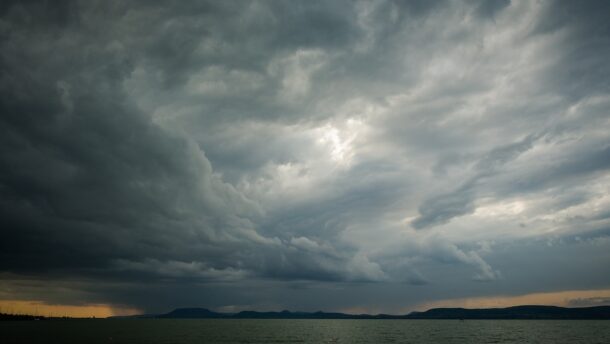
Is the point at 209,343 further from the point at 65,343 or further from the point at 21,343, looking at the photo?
the point at 21,343

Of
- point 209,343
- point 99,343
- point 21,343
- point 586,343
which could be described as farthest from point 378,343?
point 21,343

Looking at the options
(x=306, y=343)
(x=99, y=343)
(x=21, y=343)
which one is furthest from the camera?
(x=306, y=343)

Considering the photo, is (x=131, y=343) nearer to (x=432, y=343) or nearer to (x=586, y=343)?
(x=432, y=343)

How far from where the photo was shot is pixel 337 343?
152375mm

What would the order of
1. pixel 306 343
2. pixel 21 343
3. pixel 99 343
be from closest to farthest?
pixel 21 343
pixel 99 343
pixel 306 343

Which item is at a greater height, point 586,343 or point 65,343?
point 65,343

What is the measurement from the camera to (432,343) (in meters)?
147

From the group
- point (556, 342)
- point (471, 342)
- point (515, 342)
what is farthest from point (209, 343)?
point (556, 342)

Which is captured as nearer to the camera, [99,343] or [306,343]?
[99,343]

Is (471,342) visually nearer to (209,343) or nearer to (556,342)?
(556,342)

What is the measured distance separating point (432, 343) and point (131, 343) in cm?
11254

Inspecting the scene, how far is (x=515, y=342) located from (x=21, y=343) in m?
182

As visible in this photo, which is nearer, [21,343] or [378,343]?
[21,343]

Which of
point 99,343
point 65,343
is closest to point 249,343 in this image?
point 99,343
